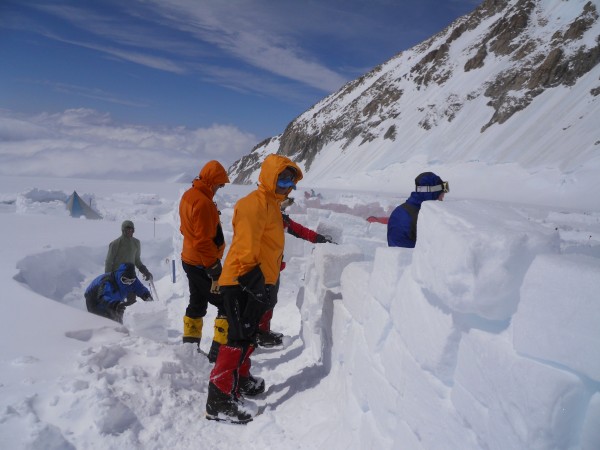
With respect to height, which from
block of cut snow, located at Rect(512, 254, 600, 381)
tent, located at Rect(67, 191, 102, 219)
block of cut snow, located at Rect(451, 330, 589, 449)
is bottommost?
tent, located at Rect(67, 191, 102, 219)

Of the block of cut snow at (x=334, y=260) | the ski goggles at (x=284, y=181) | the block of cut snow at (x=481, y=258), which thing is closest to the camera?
the block of cut snow at (x=481, y=258)

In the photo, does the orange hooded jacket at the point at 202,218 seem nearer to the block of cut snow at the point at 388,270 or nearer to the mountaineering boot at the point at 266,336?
the mountaineering boot at the point at 266,336

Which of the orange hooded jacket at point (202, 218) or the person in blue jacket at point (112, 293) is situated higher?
the orange hooded jacket at point (202, 218)

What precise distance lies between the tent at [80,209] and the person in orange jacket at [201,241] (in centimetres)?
1470

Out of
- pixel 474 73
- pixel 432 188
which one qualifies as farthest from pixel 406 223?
pixel 474 73

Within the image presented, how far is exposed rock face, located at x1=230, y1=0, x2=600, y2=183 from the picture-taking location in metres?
38.4

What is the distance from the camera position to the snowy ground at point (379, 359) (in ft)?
3.04

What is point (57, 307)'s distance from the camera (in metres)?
3.43

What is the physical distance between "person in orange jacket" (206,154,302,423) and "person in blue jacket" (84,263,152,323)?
7.46ft

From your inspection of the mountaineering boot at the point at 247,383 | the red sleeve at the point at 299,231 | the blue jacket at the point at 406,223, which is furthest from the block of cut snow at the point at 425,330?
the red sleeve at the point at 299,231

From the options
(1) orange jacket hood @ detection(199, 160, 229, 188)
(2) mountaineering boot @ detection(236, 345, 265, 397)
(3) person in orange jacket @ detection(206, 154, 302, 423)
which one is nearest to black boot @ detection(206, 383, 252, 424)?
(3) person in orange jacket @ detection(206, 154, 302, 423)

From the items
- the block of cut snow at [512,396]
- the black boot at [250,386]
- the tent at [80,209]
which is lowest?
the tent at [80,209]

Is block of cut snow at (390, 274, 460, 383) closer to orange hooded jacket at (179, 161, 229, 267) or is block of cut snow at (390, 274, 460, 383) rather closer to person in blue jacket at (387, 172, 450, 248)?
person in blue jacket at (387, 172, 450, 248)

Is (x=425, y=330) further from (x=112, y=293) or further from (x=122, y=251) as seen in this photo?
(x=122, y=251)
